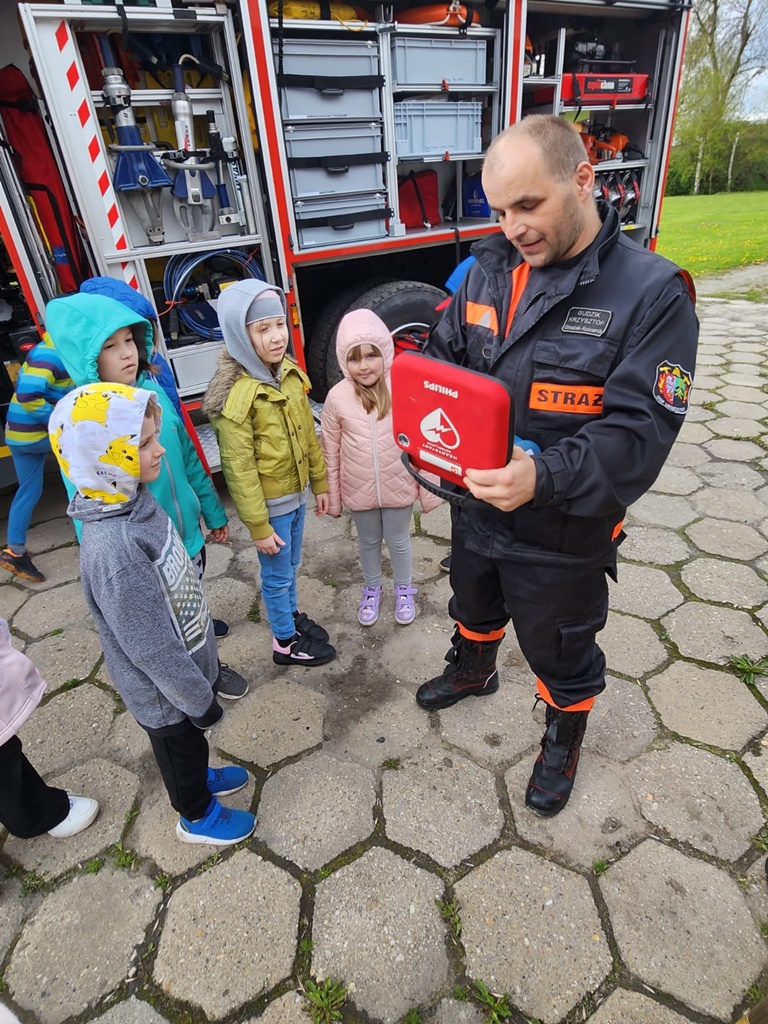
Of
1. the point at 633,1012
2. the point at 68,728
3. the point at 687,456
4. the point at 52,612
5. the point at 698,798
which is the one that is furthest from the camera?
the point at 687,456

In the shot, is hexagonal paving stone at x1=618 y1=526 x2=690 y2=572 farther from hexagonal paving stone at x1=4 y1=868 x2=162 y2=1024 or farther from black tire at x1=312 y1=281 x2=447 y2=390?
hexagonal paving stone at x1=4 y1=868 x2=162 y2=1024

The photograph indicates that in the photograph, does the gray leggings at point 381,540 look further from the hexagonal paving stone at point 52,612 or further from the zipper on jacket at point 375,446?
the hexagonal paving stone at point 52,612

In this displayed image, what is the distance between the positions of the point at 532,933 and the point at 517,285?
5.64 feet

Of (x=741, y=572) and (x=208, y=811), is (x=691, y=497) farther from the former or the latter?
(x=208, y=811)

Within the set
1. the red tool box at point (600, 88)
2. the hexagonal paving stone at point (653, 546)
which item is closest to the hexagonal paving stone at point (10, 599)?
the hexagonal paving stone at point (653, 546)

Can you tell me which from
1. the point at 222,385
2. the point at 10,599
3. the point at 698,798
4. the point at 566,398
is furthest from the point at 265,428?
the point at 10,599

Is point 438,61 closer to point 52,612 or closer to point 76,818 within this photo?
point 52,612

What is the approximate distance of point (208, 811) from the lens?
5.91ft

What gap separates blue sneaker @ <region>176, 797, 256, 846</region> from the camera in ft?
5.92

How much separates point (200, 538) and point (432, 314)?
2.65m

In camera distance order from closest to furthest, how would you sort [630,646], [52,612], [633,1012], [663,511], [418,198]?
1. [633,1012]
2. [630,646]
3. [52,612]
4. [663,511]
5. [418,198]

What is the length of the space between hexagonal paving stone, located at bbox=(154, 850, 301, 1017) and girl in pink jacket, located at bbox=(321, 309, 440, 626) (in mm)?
1341

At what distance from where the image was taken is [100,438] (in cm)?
131

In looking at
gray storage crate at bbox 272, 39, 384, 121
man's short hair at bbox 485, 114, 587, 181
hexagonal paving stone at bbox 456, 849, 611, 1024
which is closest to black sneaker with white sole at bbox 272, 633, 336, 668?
hexagonal paving stone at bbox 456, 849, 611, 1024
